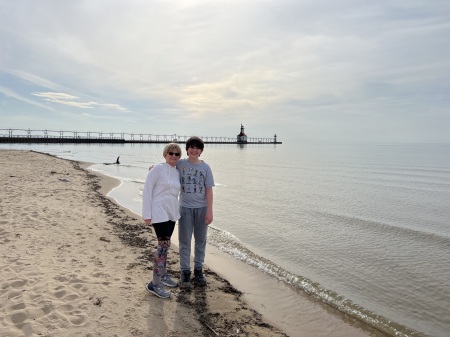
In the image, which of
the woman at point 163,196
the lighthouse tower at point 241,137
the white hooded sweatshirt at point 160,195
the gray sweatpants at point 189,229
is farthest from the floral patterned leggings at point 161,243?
the lighthouse tower at point 241,137

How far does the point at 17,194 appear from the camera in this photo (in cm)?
1134

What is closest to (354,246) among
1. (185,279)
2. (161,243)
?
(185,279)

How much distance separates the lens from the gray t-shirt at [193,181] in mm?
4842

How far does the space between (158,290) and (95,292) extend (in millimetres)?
854

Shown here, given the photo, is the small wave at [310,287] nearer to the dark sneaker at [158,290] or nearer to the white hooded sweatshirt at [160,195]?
the dark sneaker at [158,290]

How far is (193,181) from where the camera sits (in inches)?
192

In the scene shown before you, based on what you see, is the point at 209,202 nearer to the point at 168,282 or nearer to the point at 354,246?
the point at 168,282

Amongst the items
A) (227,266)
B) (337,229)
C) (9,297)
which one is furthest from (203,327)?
(337,229)

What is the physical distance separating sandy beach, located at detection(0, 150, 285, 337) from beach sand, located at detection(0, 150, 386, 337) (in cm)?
1

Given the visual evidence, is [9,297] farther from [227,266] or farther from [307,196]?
[307,196]

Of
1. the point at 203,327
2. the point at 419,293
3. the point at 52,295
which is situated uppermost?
the point at 52,295

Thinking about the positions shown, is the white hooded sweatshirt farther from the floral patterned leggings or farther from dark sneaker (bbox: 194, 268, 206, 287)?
dark sneaker (bbox: 194, 268, 206, 287)

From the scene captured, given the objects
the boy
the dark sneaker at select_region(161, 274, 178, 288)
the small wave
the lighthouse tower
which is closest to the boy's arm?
the boy

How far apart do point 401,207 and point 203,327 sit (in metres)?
14.6
